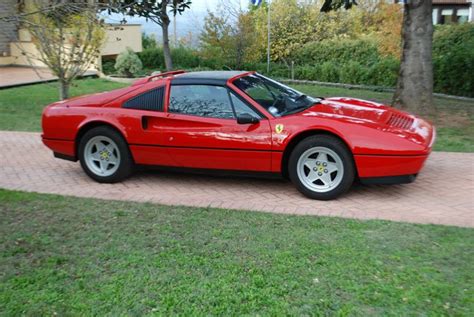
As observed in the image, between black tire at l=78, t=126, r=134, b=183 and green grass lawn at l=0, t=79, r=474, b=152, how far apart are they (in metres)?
3.89

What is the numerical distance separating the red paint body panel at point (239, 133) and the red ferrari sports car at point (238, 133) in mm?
11

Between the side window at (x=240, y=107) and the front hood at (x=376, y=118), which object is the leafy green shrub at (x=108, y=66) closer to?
the side window at (x=240, y=107)

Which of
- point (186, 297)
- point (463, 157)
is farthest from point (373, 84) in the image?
point (186, 297)

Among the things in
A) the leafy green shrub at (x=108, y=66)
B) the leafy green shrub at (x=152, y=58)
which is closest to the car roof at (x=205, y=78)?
the leafy green shrub at (x=108, y=66)

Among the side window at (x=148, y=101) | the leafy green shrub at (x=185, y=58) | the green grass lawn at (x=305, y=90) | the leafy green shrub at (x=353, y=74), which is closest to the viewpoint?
the side window at (x=148, y=101)

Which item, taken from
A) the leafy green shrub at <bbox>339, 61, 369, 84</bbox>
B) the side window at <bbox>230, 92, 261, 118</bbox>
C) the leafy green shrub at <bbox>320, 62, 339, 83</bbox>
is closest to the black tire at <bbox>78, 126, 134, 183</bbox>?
the side window at <bbox>230, 92, 261, 118</bbox>

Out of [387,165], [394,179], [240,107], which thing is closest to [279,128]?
[240,107]

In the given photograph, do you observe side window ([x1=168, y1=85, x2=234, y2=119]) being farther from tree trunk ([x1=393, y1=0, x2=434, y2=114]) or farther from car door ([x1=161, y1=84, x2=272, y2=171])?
tree trunk ([x1=393, y1=0, x2=434, y2=114])

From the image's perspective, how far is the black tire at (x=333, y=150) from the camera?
18.1 ft

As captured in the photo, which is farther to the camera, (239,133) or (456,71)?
(456,71)

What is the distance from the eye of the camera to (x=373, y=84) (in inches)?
671

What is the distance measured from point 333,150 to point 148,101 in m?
2.33

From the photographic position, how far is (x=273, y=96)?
253 inches

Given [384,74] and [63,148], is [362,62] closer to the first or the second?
[384,74]
